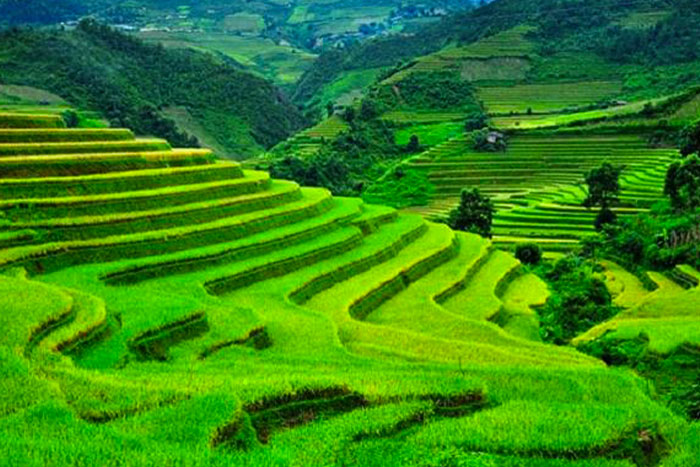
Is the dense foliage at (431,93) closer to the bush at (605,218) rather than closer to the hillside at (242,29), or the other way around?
the bush at (605,218)

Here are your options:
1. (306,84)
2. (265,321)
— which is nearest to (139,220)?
(265,321)

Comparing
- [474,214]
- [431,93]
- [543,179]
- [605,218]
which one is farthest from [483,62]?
[474,214]

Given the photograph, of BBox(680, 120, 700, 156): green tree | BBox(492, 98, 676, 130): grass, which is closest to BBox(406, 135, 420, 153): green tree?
BBox(492, 98, 676, 130): grass

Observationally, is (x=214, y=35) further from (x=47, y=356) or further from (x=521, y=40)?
(x=47, y=356)

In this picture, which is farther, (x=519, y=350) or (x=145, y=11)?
(x=145, y=11)

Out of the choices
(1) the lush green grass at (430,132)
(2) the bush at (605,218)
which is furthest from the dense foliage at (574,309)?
(1) the lush green grass at (430,132)

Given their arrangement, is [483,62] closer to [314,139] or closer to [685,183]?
[314,139]
